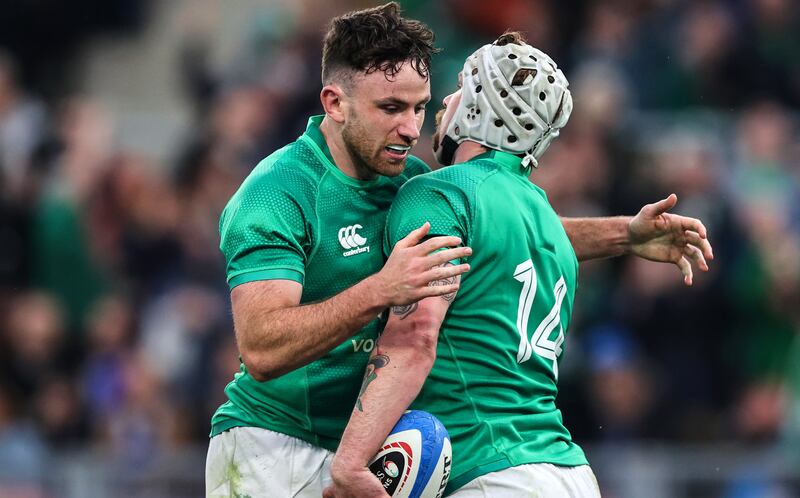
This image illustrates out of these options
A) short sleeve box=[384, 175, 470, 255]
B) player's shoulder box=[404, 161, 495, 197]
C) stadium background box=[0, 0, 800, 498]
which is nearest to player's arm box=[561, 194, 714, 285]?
player's shoulder box=[404, 161, 495, 197]

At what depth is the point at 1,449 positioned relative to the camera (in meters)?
10.9

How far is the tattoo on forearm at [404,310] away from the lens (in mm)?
4953

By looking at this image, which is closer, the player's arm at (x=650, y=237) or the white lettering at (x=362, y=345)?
the white lettering at (x=362, y=345)

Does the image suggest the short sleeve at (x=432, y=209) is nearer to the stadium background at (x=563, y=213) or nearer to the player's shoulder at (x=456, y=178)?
the player's shoulder at (x=456, y=178)

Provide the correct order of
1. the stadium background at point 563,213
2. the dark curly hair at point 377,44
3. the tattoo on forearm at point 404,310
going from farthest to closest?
1. the stadium background at point 563,213
2. the dark curly hair at point 377,44
3. the tattoo on forearm at point 404,310

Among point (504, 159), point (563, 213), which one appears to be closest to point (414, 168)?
point (504, 159)

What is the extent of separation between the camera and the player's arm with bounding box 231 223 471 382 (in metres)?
4.76

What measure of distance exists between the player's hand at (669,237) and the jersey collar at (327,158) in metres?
1.26

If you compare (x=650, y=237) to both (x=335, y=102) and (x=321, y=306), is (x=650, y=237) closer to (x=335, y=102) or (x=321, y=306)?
(x=335, y=102)

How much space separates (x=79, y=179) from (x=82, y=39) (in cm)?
285

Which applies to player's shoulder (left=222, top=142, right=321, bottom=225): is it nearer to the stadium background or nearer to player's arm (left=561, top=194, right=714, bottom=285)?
player's arm (left=561, top=194, right=714, bottom=285)

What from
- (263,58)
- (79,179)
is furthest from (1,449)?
(263,58)

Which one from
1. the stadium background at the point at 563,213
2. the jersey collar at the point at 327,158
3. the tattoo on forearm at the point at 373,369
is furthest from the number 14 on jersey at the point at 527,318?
the stadium background at the point at 563,213

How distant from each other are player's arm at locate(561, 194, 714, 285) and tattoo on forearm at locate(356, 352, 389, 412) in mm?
1513
